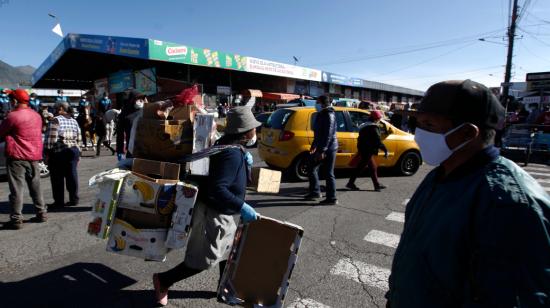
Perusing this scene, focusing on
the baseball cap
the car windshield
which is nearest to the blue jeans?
the car windshield

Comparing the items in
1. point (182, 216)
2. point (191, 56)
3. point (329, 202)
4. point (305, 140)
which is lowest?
point (329, 202)

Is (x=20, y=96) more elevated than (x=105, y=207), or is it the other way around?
(x=20, y=96)

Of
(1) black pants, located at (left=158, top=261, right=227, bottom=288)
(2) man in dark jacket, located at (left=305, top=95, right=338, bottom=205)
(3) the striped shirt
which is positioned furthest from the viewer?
(2) man in dark jacket, located at (left=305, top=95, right=338, bottom=205)

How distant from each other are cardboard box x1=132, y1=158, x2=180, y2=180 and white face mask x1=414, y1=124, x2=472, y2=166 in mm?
1773

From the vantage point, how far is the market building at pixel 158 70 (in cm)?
1917

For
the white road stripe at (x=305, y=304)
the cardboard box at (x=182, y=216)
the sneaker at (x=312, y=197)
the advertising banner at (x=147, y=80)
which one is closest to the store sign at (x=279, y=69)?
the advertising banner at (x=147, y=80)

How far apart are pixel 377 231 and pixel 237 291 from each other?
296 cm

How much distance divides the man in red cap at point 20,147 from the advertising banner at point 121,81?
19.8 meters

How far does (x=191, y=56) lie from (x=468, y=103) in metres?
21.0

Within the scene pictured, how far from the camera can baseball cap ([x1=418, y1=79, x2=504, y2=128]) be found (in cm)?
135

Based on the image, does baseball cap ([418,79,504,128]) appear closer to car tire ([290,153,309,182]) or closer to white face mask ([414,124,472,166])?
white face mask ([414,124,472,166])

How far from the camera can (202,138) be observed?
283 centimetres

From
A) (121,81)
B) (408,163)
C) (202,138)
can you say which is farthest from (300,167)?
(121,81)

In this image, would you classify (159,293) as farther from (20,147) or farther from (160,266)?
(20,147)
